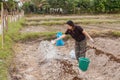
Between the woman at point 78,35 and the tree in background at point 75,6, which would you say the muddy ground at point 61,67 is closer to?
the woman at point 78,35

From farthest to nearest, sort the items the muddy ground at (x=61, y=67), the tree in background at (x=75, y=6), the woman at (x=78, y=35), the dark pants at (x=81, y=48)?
1. the tree in background at (x=75, y=6)
2. the dark pants at (x=81, y=48)
3. the woman at (x=78, y=35)
4. the muddy ground at (x=61, y=67)

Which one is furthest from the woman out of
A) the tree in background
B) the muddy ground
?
the tree in background

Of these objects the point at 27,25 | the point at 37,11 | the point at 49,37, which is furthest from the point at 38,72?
the point at 37,11

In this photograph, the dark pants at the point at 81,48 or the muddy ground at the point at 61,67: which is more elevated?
the dark pants at the point at 81,48

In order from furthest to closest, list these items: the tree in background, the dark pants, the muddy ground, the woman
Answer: the tree in background < the dark pants < the woman < the muddy ground

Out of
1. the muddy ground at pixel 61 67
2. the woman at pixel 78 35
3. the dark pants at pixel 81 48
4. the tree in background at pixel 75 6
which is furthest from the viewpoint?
the tree in background at pixel 75 6

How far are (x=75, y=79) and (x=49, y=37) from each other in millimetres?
5943

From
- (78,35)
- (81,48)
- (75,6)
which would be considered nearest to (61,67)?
Answer: (81,48)

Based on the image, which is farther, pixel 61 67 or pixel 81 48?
pixel 81 48

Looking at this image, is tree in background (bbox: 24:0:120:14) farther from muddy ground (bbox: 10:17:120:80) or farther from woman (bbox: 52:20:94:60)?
woman (bbox: 52:20:94:60)

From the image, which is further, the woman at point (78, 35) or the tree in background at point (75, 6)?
the tree in background at point (75, 6)

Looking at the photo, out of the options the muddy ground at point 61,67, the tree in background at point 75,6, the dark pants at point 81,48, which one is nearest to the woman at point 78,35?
the dark pants at point 81,48

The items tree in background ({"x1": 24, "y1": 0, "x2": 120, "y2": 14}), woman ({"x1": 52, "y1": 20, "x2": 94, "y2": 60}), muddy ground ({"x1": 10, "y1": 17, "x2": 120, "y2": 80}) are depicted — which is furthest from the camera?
tree in background ({"x1": 24, "y1": 0, "x2": 120, "y2": 14})

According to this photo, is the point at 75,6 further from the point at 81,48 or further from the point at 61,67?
the point at 61,67
